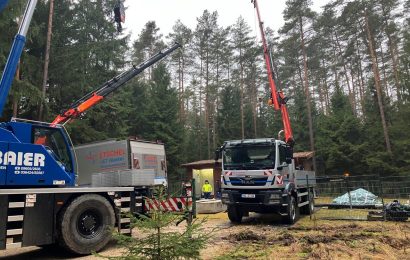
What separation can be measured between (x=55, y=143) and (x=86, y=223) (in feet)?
6.90

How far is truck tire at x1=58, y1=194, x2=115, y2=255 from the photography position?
8.00m

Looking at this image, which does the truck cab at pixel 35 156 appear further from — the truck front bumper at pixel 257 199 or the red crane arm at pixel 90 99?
the truck front bumper at pixel 257 199

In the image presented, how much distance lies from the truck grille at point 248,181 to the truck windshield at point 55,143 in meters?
5.62

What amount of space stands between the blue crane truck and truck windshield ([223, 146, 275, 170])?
435 centimetres

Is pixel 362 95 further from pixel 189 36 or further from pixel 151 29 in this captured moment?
pixel 151 29

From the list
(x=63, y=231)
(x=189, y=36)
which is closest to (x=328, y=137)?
(x=189, y=36)

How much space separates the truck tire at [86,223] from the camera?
800 centimetres

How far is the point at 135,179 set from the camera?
9.84 metres

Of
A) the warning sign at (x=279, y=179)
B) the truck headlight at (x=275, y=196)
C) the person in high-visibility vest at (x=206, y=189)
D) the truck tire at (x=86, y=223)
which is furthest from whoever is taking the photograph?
the person in high-visibility vest at (x=206, y=189)

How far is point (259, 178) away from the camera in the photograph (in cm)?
1216

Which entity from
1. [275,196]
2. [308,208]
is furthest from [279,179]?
[308,208]

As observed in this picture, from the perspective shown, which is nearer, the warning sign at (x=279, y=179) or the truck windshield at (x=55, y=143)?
the truck windshield at (x=55, y=143)

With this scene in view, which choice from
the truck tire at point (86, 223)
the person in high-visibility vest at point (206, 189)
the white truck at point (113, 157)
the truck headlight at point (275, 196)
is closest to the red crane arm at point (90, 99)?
the white truck at point (113, 157)

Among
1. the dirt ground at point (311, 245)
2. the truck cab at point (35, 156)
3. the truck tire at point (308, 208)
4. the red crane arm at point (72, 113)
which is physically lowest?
the dirt ground at point (311, 245)
